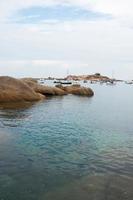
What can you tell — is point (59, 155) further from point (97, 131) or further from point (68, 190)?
point (97, 131)

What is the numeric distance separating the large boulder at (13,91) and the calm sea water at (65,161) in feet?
54.8

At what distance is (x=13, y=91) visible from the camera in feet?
156

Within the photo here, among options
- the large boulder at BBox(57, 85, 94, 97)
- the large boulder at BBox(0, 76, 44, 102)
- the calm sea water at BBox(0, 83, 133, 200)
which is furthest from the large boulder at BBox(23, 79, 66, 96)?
the calm sea water at BBox(0, 83, 133, 200)

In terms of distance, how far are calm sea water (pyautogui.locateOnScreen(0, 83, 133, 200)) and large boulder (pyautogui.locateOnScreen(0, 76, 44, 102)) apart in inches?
658

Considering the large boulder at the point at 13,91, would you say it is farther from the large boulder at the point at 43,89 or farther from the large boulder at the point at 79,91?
the large boulder at the point at 79,91

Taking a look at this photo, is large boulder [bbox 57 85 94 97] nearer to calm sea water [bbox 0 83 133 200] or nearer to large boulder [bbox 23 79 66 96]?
large boulder [bbox 23 79 66 96]

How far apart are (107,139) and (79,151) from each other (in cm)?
449

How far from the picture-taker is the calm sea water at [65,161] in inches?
544

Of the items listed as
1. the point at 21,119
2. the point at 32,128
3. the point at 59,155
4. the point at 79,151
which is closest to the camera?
the point at 59,155

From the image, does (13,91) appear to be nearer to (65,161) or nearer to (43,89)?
(43,89)

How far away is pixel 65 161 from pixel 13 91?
30.7 m

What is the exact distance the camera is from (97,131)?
27344 millimetres

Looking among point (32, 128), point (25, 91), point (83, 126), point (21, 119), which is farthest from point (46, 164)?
point (25, 91)

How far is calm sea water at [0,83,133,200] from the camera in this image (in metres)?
13.8
